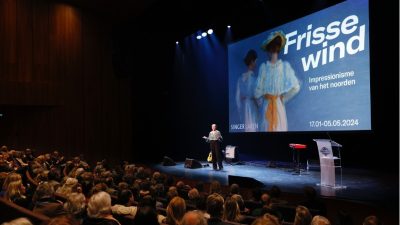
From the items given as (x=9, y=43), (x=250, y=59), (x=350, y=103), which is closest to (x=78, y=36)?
(x=9, y=43)

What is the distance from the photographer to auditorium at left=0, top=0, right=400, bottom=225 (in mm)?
4785

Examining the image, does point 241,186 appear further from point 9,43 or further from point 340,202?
point 9,43

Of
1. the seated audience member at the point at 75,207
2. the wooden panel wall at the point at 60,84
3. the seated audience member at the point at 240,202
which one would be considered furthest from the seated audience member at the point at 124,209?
the wooden panel wall at the point at 60,84

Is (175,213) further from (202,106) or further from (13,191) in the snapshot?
(202,106)

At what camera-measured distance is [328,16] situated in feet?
26.2

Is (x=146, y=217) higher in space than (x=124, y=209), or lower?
higher

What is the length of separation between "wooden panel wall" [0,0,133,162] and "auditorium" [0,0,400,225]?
0.03 m

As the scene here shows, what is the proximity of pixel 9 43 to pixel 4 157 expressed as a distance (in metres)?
5.24

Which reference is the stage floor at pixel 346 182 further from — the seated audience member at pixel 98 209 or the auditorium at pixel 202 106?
the seated audience member at pixel 98 209

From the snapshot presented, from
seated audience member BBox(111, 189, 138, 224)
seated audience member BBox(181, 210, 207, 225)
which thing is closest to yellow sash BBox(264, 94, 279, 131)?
seated audience member BBox(111, 189, 138, 224)

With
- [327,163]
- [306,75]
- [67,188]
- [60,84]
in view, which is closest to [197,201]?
[67,188]

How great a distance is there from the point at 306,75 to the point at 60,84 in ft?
25.4

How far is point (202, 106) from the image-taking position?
43.1ft

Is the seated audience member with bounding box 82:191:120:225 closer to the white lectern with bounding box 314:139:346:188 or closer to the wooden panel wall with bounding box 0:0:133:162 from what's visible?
the white lectern with bounding box 314:139:346:188
